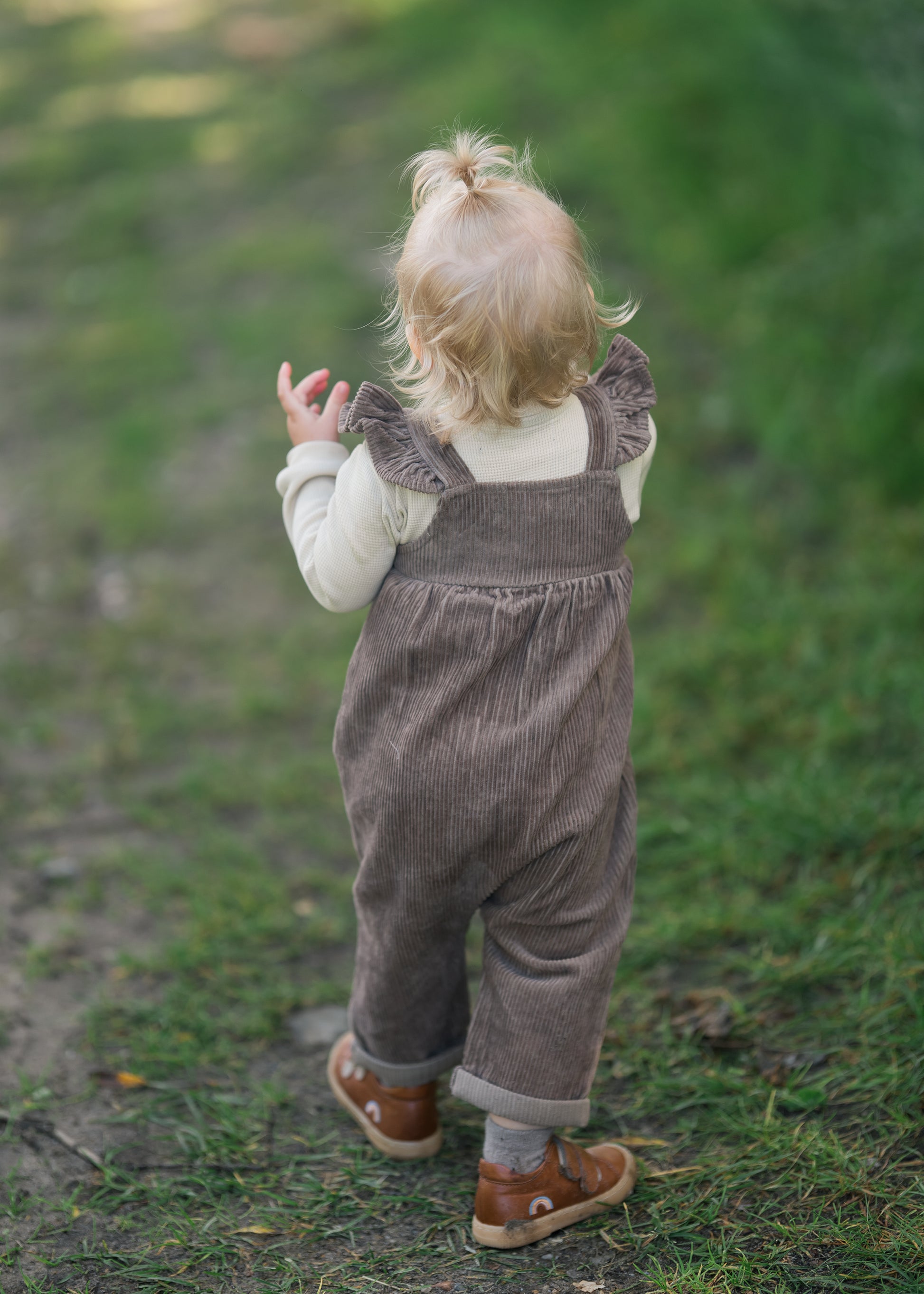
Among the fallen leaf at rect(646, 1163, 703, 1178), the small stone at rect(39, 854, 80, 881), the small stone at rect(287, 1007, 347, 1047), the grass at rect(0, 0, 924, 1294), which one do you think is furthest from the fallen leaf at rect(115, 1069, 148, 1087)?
the fallen leaf at rect(646, 1163, 703, 1178)

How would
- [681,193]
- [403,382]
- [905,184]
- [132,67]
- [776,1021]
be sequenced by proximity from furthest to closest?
[132,67]
[681,193]
[905,184]
[776,1021]
[403,382]

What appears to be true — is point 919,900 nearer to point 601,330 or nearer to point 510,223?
point 601,330

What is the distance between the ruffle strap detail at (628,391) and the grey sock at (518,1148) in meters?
1.01

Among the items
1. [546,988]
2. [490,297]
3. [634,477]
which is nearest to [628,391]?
[634,477]

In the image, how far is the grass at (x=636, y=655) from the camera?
6.36 feet

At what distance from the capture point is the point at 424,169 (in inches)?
67.9

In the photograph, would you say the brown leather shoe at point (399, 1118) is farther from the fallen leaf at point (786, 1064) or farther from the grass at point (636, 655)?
the fallen leaf at point (786, 1064)

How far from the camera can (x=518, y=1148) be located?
187cm

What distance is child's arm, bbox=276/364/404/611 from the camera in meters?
1.69

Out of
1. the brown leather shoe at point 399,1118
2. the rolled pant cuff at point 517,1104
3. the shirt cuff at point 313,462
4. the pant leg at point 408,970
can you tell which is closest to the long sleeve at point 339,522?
the shirt cuff at point 313,462

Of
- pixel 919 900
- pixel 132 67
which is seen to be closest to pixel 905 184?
pixel 919 900

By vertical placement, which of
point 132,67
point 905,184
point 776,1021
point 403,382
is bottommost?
point 776,1021

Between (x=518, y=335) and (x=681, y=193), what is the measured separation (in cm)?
404

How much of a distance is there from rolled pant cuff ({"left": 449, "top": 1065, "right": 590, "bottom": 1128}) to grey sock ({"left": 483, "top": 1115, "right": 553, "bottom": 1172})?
21 mm
